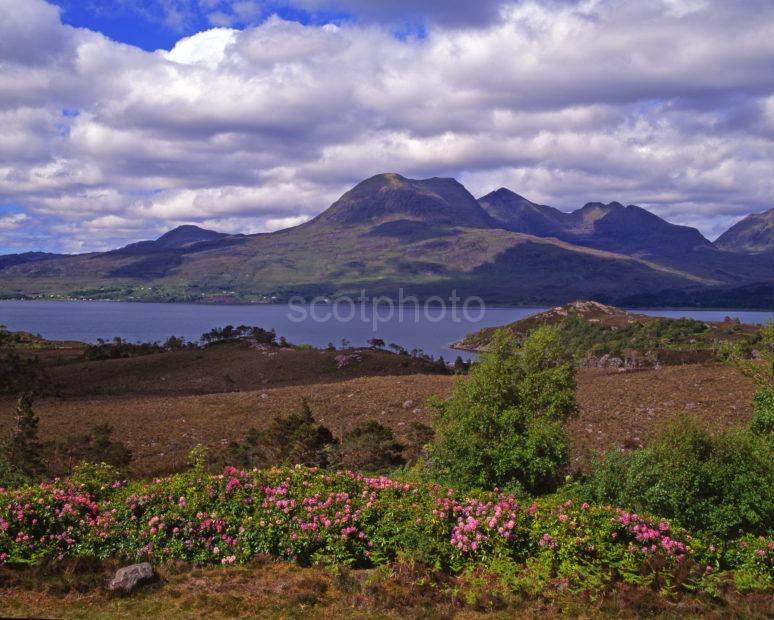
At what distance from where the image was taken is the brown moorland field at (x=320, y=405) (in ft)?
82.9

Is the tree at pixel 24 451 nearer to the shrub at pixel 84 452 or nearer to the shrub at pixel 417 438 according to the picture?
the shrub at pixel 84 452

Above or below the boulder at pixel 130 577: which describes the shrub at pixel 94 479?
above

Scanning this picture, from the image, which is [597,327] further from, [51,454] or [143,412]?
[51,454]

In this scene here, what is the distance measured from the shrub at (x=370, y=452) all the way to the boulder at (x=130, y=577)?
31.4 ft

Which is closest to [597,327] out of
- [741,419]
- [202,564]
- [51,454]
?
[741,419]

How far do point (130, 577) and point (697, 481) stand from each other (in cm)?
1009

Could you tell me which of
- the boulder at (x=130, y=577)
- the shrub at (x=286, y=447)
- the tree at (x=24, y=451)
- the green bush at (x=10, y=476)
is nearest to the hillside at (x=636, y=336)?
the shrub at (x=286, y=447)

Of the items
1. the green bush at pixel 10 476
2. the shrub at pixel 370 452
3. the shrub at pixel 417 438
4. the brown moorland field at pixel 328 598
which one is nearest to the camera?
the brown moorland field at pixel 328 598

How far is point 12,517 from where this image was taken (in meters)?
11.3

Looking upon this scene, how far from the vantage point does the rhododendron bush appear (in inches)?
411

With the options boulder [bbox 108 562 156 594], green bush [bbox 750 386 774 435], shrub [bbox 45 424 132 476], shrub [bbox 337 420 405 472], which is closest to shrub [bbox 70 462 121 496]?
boulder [bbox 108 562 156 594]

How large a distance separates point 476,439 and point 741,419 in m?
14.7

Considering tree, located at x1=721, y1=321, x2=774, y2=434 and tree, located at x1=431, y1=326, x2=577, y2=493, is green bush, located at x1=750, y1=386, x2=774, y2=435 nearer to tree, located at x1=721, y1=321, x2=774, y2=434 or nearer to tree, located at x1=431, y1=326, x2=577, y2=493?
tree, located at x1=721, y1=321, x2=774, y2=434

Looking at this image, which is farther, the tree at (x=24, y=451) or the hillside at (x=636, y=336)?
the hillside at (x=636, y=336)
